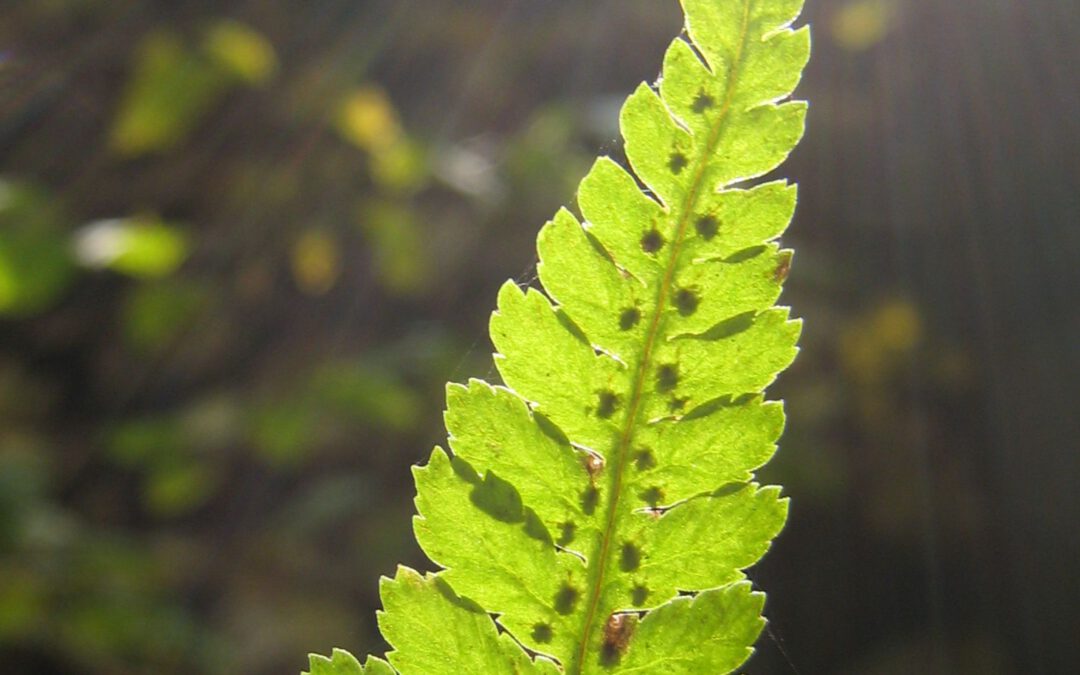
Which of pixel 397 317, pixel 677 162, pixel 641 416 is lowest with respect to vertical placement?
pixel 641 416

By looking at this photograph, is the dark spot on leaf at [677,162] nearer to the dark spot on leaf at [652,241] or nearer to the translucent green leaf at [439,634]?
the dark spot on leaf at [652,241]

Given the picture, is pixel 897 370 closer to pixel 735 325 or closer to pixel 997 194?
pixel 997 194

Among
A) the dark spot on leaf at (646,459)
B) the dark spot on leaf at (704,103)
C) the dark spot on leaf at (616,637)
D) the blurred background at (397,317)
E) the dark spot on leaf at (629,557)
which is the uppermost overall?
the blurred background at (397,317)

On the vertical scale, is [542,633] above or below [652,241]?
below

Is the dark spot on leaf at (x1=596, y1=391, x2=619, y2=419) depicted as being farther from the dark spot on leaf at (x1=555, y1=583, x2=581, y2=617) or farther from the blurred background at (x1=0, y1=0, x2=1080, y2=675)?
the blurred background at (x1=0, y1=0, x2=1080, y2=675)

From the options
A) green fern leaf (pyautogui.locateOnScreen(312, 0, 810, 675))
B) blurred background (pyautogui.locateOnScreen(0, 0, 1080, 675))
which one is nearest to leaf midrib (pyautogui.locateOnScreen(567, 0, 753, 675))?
green fern leaf (pyautogui.locateOnScreen(312, 0, 810, 675))

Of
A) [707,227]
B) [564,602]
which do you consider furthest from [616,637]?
[707,227]

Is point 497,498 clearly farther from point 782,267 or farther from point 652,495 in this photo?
point 782,267

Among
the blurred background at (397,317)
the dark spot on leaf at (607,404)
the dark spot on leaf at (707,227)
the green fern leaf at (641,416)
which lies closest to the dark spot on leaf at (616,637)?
the green fern leaf at (641,416)
